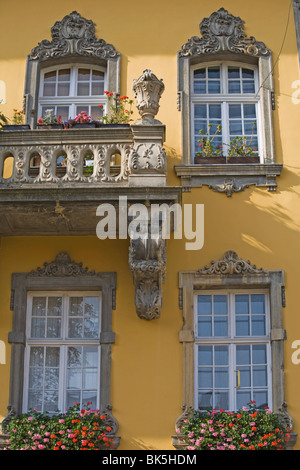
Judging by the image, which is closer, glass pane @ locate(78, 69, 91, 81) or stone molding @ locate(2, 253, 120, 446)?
stone molding @ locate(2, 253, 120, 446)

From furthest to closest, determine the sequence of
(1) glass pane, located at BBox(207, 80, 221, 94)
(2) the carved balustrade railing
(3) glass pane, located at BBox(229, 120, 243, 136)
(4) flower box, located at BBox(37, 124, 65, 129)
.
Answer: (1) glass pane, located at BBox(207, 80, 221, 94), (3) glass pane, located at BBox(229, 120, 243, 136), (4) flower box, located at BBox(37, 124, 65, 129), (2) the carved balustrade railing

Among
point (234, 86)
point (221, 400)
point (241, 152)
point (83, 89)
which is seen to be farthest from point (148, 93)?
point (221, 400)

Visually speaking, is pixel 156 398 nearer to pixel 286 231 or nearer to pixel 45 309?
→ pixel 45 309

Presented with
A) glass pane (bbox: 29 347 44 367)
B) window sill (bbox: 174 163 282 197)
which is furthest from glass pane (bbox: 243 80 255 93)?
glass pane (bbox: 29 347 44 367)

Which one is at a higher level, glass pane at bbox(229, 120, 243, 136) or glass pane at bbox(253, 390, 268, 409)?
glass pane at bbox(229, 120, 243, 136)

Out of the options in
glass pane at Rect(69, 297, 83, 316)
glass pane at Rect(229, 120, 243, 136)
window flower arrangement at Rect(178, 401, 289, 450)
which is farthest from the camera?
glass pane at Rect(229, 120, 243, 136)

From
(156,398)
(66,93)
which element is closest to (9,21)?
(66,93)

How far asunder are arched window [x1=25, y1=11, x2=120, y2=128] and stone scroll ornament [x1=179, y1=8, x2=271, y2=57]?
1.22 meters

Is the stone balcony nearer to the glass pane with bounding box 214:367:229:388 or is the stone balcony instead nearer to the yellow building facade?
the yellow building facade

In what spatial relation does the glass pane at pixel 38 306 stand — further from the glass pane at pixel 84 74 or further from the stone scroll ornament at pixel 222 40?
the stone scroll ornament at pixel 222 40

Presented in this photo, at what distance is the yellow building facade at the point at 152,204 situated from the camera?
12336 mm

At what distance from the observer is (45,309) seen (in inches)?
518

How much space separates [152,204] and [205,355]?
89.9 inches

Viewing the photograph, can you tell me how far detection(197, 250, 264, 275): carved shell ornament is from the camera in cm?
1301
